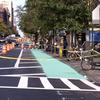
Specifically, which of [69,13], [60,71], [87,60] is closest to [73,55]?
[69,13]

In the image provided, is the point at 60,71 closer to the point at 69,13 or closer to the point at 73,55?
the point at 73,55

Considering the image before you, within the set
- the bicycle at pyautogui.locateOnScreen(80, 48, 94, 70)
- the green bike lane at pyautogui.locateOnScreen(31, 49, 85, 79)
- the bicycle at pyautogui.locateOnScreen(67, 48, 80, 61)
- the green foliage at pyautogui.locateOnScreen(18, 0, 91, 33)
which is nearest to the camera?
the green bike lane at pyautogui.locateOnScreen(31, 49, 85, 79)

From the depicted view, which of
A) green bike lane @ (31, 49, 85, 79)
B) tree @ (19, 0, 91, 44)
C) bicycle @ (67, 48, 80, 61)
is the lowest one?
green bike lane @ (31, 49, 85, 79)

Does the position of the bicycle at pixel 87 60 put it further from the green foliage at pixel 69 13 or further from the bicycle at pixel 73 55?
the green foliage at pixel 69 13

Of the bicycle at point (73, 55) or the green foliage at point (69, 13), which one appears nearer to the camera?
the bicycle at point (73, 55)

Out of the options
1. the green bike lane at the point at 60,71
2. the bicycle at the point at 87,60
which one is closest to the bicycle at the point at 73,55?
the green bike lane at the point at 60,71

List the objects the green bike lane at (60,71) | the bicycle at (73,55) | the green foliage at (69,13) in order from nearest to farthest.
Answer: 1. the green bike lane at (60,71)
2. the bicycle at (73,55)
3. the green foliage at (69,13)

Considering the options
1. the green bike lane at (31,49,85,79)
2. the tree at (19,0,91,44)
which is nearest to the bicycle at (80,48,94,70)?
the green bike lane at (31,49,85,79)

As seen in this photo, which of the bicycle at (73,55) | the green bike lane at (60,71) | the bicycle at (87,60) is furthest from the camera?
the bicycle at (73,55)

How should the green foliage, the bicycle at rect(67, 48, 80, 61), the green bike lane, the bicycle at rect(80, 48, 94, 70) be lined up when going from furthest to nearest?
the green foliage
the bicycle at rect(67, 48, 80, 61)
the bicycle at rect(80, 48, 94, 70)
the green bike lane

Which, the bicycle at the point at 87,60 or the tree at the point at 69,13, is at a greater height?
the tree at the point at 69,13

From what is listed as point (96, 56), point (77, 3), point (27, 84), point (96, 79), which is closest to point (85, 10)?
point (77, 3)

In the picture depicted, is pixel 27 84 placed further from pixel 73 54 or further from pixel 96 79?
pixel 73 54

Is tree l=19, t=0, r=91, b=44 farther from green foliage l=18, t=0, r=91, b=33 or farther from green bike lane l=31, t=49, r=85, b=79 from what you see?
green bike lane l=31, t=49, r=85, b=79
